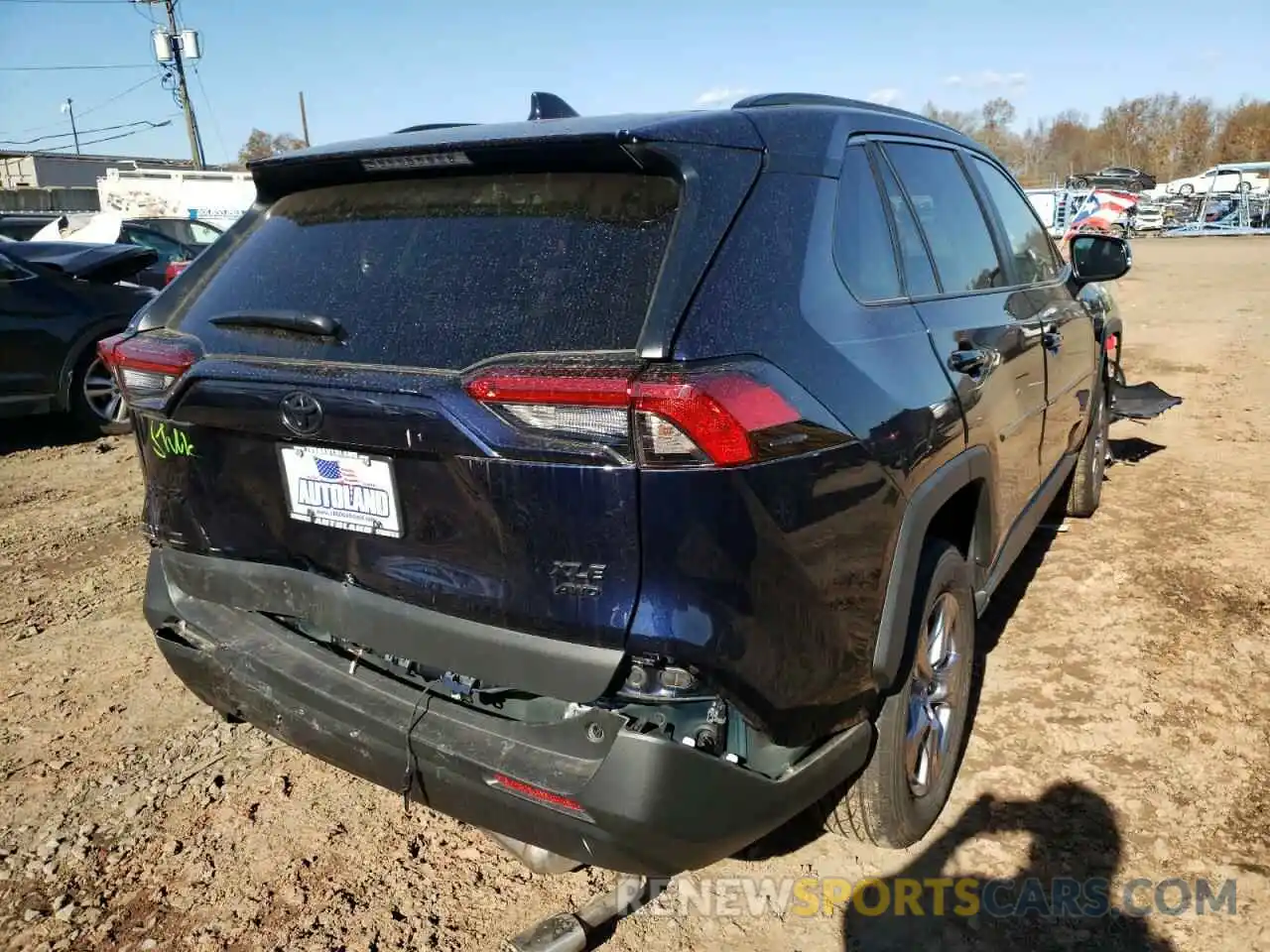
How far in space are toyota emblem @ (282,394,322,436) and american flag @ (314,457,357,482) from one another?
0.07 meters

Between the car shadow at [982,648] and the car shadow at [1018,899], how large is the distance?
0.74 ft

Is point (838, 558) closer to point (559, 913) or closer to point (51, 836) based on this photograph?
point (559, 913)

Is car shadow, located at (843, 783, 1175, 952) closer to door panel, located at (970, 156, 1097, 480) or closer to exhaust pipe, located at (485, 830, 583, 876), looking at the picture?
exhaust pipe, located at (485, 830, 583, 876)

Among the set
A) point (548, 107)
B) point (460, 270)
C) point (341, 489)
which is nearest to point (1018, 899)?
point (341, 489)

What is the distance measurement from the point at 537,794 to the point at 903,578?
3.08 ft

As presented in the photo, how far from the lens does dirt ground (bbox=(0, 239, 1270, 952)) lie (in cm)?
237

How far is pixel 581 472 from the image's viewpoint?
173cm

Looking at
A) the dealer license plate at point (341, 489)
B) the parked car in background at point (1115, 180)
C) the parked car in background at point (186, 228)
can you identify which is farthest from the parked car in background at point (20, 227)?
the parked car in background at point (1115, 180)

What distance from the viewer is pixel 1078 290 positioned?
4.36 metres

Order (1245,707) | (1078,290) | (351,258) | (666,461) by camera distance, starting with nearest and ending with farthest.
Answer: (666,461), (351,258), (1245,707), (1078,290)

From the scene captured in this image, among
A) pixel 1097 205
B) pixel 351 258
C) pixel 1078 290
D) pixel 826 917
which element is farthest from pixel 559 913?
pixel 1097 205

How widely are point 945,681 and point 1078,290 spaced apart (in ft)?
8.02

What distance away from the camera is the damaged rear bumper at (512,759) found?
5.86 feet

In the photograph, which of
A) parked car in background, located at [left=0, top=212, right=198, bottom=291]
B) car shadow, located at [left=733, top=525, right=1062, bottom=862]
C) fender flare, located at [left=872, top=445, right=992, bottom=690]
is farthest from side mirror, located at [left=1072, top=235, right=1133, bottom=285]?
parked car in background, located at [left=0, top=212, right=198, bottom=291]
